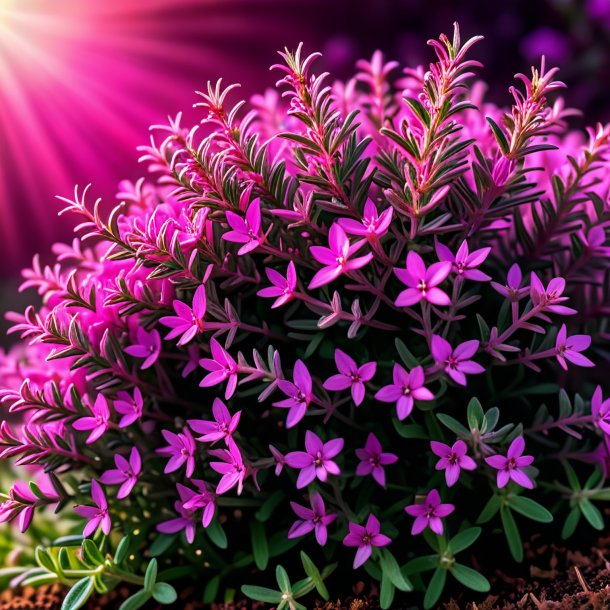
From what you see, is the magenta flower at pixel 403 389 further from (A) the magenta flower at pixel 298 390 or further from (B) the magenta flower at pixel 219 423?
(B) the magenta flower at pixel 219 423

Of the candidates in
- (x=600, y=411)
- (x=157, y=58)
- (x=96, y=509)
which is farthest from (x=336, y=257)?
(x=157, y=58)

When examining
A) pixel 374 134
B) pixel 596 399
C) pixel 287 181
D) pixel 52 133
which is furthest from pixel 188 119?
Answer: pixel 596 399

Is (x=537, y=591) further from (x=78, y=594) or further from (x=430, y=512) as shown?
(x=78, y=594)

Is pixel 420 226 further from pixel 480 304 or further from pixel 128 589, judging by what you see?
pixel 128 589

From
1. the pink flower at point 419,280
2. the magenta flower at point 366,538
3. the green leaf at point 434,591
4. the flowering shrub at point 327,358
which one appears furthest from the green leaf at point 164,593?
the pink flower at point 419,280

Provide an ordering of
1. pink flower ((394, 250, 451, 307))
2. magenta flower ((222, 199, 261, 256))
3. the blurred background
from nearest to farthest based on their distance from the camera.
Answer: pink flower ((394, 250, 451, 307))
magenta flower ((222, 199, 261, 256))
the blurred background

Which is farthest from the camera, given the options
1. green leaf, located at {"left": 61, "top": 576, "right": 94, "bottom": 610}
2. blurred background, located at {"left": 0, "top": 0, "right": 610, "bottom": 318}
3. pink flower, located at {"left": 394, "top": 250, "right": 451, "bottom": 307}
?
blurred background, located at {"left": 0, "top": 0, "right": 610, "bottom": 318}

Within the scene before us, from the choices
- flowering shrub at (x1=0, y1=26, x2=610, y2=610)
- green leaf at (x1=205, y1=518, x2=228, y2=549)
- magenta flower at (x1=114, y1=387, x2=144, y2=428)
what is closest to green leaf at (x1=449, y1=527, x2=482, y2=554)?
flowering shrub at (x1=0, y1=26, x2=610, y2=610)

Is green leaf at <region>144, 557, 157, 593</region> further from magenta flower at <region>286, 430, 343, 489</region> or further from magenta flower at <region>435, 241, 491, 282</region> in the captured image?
magenta flower at <region>435, 241, 491, 282</region>
